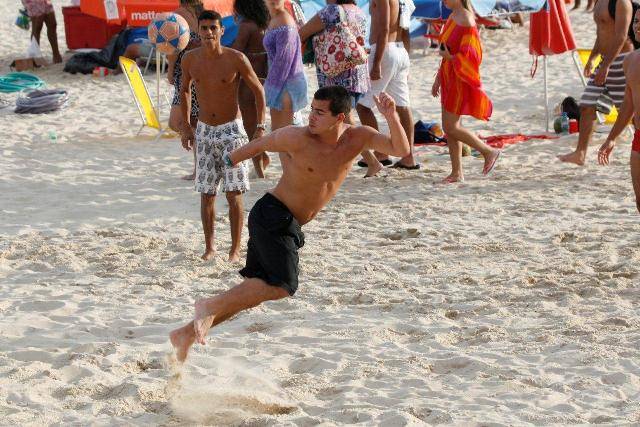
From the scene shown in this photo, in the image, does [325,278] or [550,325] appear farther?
[325,278]

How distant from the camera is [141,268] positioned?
6.45 meters

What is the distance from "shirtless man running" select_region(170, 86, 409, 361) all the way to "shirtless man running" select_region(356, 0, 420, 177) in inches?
143

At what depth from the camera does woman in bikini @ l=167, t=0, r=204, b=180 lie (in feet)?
26.2

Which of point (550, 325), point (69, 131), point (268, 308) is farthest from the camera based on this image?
point (69, 131)

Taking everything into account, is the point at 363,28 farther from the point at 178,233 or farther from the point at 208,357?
the point at 208,357

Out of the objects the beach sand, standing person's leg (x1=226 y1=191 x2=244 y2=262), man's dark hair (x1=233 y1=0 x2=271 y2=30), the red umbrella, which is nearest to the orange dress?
the beach sand

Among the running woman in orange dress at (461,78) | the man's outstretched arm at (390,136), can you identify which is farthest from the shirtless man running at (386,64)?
the man's outstretched arm at (390,136)

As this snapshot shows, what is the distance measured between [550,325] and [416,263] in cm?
132

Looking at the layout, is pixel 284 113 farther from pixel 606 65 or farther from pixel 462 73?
pixel 606 65

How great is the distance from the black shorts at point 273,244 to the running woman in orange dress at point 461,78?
3.78 metres

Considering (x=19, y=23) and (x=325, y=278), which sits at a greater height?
(x=19, y=23)

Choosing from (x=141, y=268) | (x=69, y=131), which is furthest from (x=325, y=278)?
(x=69, y=131)

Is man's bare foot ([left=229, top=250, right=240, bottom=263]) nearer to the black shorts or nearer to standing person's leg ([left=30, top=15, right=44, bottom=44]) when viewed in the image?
the black shorts

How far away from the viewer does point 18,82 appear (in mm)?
13086
